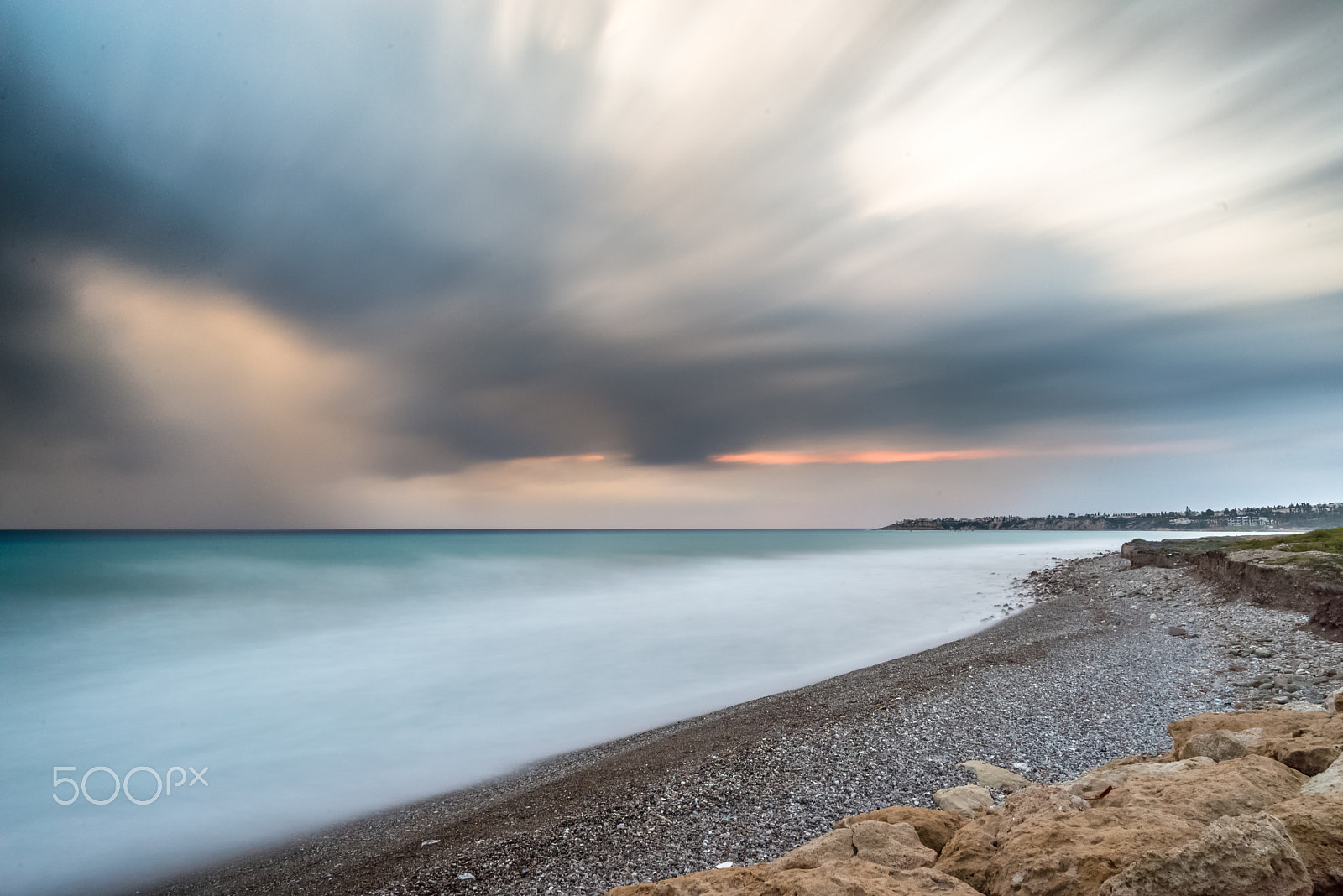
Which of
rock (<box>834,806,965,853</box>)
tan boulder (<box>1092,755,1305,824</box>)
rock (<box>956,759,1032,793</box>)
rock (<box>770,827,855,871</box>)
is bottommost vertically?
rock (<box>956,759,1032,793</box>)

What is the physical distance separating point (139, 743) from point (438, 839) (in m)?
8.71

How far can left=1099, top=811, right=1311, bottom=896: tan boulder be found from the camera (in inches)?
83.9

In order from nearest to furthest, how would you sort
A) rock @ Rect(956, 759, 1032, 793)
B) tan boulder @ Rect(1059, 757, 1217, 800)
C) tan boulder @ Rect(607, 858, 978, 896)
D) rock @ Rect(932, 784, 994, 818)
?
1. tan boulder @ Rect(607, 858, 978, 896)
2. tan boulder @ Rect(1059, 757, 1217, 800)
3. rock @ Rect(932, 784, 994, 818)
4. rock @ Rect(956, 759, 1032, 793)

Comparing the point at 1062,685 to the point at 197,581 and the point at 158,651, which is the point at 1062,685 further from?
the point at 197,581

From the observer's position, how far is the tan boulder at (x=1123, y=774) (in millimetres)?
3750

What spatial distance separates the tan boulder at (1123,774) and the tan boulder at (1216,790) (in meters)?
0.23

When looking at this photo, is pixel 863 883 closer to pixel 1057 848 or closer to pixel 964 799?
pixel 1057 848

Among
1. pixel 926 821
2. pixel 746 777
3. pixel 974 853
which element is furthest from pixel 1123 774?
pixel 746 777

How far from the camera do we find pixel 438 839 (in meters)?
6.05

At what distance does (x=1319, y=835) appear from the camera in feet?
7.73

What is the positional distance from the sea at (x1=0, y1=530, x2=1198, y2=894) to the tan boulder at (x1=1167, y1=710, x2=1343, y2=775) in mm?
7620

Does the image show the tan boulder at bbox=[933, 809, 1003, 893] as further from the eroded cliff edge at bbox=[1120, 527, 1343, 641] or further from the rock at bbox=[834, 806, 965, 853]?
the eroded cliff edge at bbox=[1120, 527, 1343, 641]

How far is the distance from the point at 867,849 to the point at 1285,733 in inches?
124

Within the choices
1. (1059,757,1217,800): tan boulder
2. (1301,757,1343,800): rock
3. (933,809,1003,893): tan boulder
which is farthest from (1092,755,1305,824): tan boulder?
(933,809,1003,893): tan boulder
